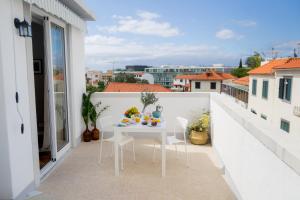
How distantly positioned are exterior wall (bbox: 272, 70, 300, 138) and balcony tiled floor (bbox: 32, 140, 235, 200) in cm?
773

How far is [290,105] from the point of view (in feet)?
33.6

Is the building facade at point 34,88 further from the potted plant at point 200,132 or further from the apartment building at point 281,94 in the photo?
the apartment building at point 281,94

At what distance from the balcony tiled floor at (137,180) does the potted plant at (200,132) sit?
0.53 meters

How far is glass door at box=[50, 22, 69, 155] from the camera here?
360 centimetres

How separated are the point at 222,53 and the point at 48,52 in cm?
3315

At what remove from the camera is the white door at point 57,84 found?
11.2ft

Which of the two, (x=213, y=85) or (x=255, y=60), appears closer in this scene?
(x=255, y=60)

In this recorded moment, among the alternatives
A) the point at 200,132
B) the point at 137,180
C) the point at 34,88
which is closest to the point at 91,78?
the point at 200,132

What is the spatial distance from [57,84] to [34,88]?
954 mm

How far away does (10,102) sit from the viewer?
2322 mm

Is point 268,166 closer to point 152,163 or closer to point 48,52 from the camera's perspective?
point 152,163

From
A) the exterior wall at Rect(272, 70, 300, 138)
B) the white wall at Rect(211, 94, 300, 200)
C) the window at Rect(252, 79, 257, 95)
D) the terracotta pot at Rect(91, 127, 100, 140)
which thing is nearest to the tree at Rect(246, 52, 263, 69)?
the window at Rect(252, 79, 257, 95)

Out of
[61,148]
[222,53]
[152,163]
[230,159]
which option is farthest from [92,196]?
[222,53]

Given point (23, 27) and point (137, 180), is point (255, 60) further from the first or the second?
point (23, 27)
